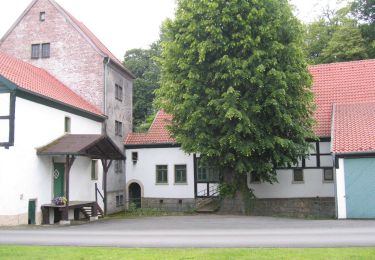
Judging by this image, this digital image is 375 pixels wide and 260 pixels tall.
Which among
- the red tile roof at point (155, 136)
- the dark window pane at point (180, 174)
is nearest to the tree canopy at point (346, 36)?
the red tile roof at point (155, 136)

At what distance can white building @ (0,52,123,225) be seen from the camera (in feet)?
62.1

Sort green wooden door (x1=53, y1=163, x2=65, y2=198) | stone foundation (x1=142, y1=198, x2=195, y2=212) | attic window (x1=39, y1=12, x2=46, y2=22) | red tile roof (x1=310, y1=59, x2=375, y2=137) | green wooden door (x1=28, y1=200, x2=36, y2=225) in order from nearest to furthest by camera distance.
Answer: green wooden door (x1=28, y1=200, x2=36, y2=225) → green wooden door (x1=53, y1=163, x2=65, y2=198) → red tile roof (x1=310, y1=59, x2=375, y2=137) → attic window (x1=39, y1=12, x2=46, y2=22) → stone foundation (x1=142, y1=198, x2=195, y2=212)

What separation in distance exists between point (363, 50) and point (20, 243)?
99.2ft

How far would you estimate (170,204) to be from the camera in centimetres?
3012

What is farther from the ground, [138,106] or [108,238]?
[138,106]

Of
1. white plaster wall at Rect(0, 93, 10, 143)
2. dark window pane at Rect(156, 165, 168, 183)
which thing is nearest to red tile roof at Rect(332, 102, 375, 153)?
dark window pane at Rect(156, 165, 168, 183)

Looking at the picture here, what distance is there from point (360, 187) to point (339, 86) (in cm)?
1044

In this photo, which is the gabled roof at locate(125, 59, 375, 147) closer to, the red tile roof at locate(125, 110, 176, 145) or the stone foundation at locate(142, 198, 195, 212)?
the red tile roof at locate(125, 110, 176, 145)

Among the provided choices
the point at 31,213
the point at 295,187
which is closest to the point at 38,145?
the point at 31,213

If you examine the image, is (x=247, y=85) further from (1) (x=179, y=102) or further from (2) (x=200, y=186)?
(2) (x=200, y=186)

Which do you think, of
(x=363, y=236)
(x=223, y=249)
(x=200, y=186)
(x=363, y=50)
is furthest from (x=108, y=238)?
(x=363, y=50)

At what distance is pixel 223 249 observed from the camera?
1090 centimetres

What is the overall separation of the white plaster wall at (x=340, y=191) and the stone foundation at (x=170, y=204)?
35.1 ft

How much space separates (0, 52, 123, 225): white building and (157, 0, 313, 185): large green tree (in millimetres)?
4922
